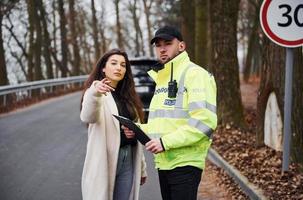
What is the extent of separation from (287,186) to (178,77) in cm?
327

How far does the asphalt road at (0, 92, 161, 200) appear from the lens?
23.1ft

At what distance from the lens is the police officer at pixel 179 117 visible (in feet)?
11.3

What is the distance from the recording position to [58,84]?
2759 cm

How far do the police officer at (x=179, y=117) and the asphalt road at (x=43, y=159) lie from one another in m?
3.21

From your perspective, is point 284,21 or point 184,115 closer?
point 184,115

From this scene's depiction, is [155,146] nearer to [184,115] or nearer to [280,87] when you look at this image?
[184,115]

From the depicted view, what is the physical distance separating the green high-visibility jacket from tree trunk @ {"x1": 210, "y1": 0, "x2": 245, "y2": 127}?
7994 millimetres

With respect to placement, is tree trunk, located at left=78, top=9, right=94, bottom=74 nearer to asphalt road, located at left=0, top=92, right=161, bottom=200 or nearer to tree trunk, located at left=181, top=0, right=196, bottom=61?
tree trunk, located at left=181, top=0, right=196, bottom=61

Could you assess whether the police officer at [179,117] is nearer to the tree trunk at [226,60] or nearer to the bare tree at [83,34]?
the tree trunk at [226,60]

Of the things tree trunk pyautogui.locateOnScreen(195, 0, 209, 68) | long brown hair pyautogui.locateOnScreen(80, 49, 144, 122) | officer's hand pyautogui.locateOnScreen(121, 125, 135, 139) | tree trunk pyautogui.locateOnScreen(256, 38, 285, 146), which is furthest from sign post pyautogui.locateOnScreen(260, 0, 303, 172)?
tree trunk pyautogui.locateOnScreen(195, 0, 209, 68)

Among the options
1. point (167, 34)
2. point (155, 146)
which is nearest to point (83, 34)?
point (167, 34)

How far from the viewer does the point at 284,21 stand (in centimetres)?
580

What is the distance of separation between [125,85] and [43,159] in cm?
539

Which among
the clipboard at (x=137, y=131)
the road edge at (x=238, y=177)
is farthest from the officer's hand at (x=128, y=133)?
the road edge at (x=238, y=177)
